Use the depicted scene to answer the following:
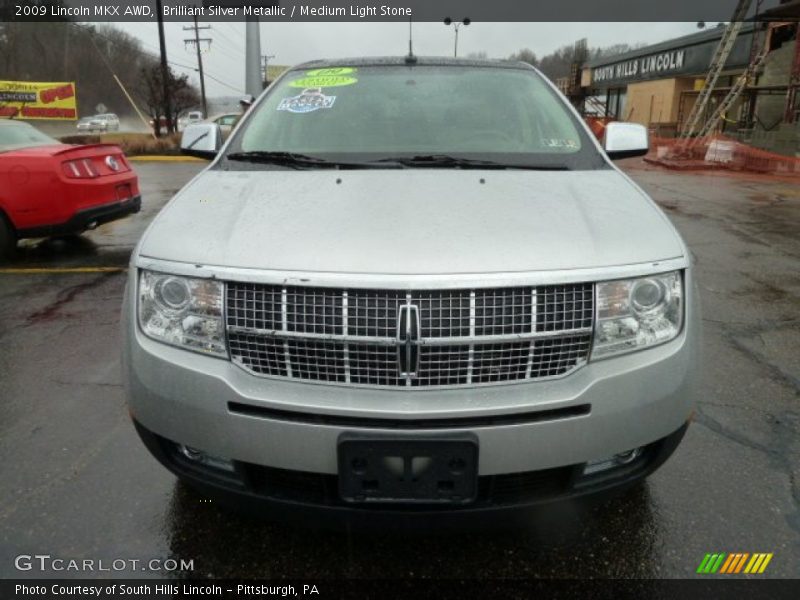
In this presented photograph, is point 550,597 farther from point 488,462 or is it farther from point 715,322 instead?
point 715,322

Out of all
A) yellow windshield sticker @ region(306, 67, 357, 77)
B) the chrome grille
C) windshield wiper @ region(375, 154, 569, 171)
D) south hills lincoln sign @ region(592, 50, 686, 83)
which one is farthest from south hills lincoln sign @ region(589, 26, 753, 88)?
the chrome grille

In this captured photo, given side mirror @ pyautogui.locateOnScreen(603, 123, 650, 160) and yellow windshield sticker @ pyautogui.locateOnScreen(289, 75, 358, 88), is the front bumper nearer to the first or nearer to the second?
side mirror @ pyautogui.locateOnScreen(603, 123, 650, 160)

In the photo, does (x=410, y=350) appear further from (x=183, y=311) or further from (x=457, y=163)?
(x=457, y=163)

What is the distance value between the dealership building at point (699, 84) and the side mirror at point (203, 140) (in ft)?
64.5

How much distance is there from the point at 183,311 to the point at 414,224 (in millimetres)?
760

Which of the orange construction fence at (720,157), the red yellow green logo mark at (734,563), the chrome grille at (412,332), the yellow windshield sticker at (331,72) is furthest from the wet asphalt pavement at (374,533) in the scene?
the orange construction fence at (720,157)

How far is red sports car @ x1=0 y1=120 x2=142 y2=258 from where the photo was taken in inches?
239

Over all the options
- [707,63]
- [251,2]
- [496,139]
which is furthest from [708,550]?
[707,63]

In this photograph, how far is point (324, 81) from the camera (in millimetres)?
3246

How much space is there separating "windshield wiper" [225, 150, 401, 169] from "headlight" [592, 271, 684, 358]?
111 cm

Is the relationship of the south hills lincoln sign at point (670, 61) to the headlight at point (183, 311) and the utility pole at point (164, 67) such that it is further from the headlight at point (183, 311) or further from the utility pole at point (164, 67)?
the headlight at point (183, 311)

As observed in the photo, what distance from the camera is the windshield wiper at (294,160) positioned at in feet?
8.50

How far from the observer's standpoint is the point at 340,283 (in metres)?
1.72

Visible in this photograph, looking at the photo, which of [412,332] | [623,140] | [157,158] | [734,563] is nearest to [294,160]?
[412,332]
